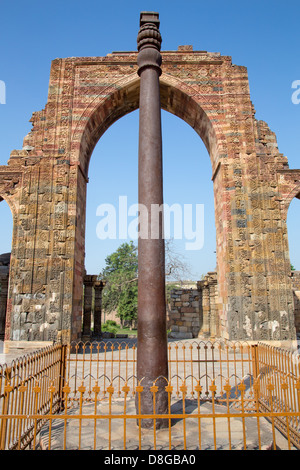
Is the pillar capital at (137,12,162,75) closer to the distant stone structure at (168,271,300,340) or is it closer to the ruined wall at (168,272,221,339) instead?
the distant stone structure at (168,271,300,340)

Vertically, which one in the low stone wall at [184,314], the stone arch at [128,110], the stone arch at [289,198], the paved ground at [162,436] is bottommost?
the paved ground at [162,436]

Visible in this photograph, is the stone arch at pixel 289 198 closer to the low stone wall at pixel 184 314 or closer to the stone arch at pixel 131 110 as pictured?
the stone arch at pixel 131 110

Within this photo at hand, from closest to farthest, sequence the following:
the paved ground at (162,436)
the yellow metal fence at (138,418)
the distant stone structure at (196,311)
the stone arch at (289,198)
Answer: the yellow metal fence at (138,418) → the paved ground at (162,436) → the stone arch at (289,198) → the distant stone structure at (196,311)

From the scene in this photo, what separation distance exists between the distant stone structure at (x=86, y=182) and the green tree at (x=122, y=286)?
499 inches

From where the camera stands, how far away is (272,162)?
1036 centimetres

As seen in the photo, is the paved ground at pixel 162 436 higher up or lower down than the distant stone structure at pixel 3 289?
lower down

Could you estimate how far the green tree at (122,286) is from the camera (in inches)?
1150

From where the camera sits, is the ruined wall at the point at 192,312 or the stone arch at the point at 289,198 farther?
the ruined wall at the point at 192,312

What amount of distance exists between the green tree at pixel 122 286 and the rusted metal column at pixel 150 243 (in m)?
18.6

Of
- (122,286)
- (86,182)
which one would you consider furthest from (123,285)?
(86,182)

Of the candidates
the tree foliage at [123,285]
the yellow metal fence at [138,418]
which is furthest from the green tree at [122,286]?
the yellow metal fence at [138,418]

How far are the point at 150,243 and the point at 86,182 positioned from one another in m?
8.36

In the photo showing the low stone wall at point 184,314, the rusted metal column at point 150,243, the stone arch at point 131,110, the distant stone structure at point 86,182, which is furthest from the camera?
the low stone wall at point 184,314

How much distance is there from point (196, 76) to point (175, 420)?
419 inches
